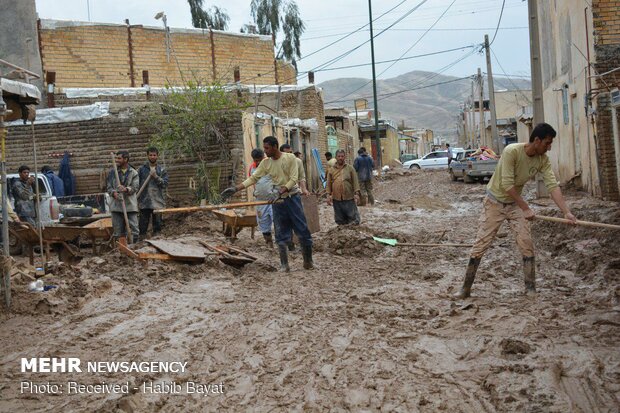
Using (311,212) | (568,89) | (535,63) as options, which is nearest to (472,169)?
(568,89)

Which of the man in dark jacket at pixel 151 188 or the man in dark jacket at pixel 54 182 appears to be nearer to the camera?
the man in dark jacket at pixel 151 188

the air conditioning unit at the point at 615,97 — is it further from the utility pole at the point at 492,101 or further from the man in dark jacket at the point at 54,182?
the utility pole at the point at 492,101

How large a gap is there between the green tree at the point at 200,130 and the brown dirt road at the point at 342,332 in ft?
19.9

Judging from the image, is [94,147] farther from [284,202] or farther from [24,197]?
[284,202]

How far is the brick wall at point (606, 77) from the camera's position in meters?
15.1

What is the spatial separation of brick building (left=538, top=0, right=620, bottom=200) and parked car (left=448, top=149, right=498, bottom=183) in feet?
21.9

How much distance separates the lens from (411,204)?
20984mm

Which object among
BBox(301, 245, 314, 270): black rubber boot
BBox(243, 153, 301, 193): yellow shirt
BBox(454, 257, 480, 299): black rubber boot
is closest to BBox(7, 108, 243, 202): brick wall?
BBox(243, 153, 301, 193): yellow shirt

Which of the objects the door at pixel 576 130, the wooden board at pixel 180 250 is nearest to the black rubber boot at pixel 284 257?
the wooden board at pixel 180 250

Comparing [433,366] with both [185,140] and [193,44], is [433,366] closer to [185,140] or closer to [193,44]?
[185,140]

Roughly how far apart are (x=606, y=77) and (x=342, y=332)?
12.0 m

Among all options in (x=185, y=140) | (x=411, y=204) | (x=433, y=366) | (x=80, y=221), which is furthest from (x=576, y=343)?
(x=411, y=204)

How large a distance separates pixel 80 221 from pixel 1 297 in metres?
6.67

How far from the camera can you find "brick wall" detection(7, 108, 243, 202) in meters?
16.6
